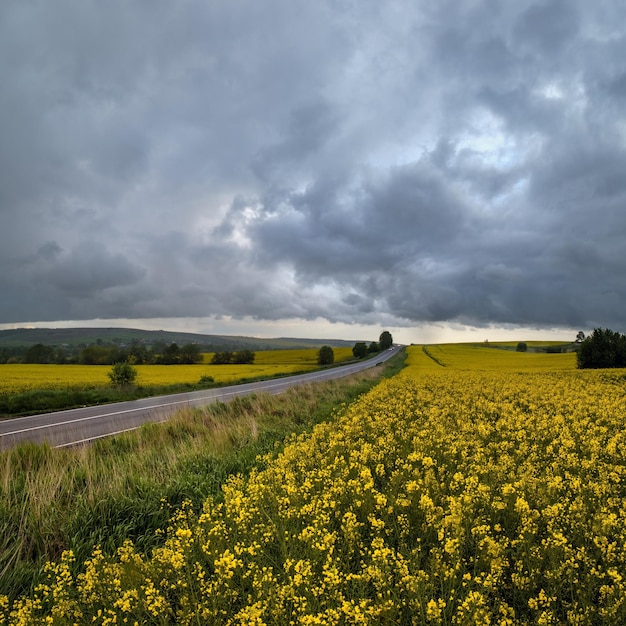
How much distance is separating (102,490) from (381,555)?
5.36 m

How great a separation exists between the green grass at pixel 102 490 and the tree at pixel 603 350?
4523 cm

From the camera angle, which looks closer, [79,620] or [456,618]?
[456,618]

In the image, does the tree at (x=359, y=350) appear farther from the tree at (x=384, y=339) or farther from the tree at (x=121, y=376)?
the tree at (x=121, y=376)

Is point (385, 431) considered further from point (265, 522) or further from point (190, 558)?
point (190, 558)

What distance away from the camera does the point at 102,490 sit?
6.75 m

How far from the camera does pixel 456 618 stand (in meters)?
3.14

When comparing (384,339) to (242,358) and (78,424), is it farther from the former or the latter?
(78,424)

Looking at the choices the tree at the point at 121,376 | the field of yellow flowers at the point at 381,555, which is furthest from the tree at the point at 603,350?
the tree at the point at 121,376

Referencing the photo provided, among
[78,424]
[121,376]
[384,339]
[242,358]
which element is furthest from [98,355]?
[384,339]

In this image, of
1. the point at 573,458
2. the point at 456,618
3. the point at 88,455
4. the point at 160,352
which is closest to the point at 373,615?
the point at 456,618

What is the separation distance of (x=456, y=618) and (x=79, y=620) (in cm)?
341

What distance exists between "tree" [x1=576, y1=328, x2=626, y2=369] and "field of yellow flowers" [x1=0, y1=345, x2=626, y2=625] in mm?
43784

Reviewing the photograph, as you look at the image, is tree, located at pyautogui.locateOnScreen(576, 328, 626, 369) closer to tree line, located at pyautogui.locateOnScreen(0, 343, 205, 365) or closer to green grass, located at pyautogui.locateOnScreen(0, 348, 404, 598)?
green grass, located at pyautogui.locateOnScreen(0, 348, 404, 598)

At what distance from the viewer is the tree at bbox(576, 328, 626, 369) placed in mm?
43125
